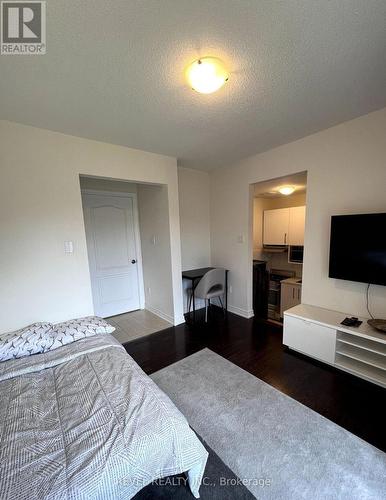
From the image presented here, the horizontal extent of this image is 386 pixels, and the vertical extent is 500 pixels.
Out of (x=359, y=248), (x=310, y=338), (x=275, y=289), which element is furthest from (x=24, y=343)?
(x=275, y=289)

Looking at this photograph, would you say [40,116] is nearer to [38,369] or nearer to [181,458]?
[38,369]

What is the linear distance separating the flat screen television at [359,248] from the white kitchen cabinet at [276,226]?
7.12ft

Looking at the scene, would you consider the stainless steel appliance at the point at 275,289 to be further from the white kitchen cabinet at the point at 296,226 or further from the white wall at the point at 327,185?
the white wall at the point at 327,185

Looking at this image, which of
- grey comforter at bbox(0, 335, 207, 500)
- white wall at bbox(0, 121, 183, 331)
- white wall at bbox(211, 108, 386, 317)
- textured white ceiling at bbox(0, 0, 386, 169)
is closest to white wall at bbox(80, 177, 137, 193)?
white wall at bbox(0, 121, 183, 331)

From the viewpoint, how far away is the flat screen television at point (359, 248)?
6.52ft

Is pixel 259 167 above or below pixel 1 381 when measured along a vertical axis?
above

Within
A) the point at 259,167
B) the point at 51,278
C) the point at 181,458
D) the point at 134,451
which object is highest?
the point at 259,167

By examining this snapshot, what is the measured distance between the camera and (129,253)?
388 centimetres

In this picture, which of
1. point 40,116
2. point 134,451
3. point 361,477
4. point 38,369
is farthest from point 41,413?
point 40,116

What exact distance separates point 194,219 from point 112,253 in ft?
5.18

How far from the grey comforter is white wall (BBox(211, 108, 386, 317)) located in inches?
84.6

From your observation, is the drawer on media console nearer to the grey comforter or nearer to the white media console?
the white media console

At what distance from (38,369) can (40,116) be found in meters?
2.14

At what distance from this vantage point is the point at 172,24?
43.8 inches
